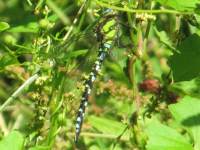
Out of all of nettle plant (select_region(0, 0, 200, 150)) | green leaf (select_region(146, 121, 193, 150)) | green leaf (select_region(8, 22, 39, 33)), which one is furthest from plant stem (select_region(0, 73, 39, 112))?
green leaf (select_region(146, 121, 193, 150))

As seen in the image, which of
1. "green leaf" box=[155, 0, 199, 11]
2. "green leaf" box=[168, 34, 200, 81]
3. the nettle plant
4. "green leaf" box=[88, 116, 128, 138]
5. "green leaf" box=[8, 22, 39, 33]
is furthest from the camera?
"green leaf" box=[88, 116, 128, 138]

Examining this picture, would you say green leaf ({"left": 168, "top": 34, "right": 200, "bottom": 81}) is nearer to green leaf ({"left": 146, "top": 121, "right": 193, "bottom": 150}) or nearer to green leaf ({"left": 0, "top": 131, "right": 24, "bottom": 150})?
green leaf ({"left": 146, "top": 121, "right": 193, "bottom": 150})

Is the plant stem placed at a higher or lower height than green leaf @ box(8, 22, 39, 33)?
lower

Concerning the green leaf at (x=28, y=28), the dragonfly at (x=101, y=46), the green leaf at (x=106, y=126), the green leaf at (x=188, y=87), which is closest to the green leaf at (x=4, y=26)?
the green leaf at (x=28, y=28)

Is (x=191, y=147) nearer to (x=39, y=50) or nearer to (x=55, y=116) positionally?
(x=55, y=116)

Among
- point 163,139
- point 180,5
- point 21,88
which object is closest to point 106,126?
point 21,88
